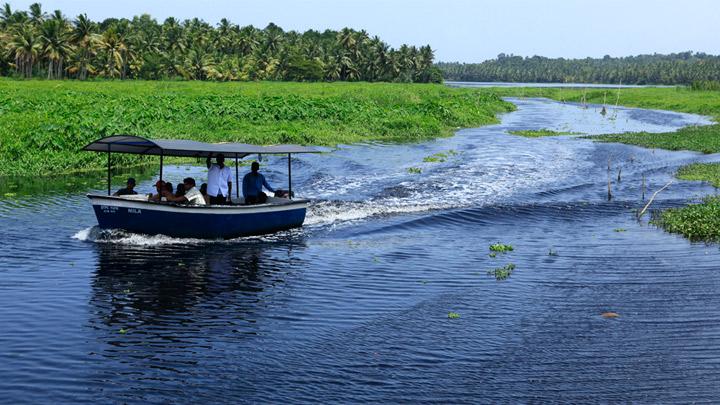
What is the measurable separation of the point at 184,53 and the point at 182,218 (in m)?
109

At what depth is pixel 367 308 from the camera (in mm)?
16422

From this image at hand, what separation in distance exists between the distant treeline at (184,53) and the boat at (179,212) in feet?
279

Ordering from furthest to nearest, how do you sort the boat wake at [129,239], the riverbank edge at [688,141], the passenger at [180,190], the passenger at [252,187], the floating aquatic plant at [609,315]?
the riverbank edge at [688,141] < the passenger at [252,187] < the passenger at [180,190] < the boat wake at [129,239] < the floating aquatic plant at [609,315]

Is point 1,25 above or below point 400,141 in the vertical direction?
above

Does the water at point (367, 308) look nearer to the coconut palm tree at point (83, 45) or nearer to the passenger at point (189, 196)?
the passenger at point (189, 196)

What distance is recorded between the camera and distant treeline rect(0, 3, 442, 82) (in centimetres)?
10350

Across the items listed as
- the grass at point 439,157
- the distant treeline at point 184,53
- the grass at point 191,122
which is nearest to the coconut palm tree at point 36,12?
the distant treeline at point 184,53

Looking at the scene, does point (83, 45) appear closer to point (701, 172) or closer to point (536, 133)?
point (536, 133)

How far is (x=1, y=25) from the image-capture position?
111 metres

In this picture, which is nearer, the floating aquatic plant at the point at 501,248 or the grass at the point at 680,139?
the floating aquatic plant at the point at 501,248

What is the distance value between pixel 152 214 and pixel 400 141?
3340 centimetres

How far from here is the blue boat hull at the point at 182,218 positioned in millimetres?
21500

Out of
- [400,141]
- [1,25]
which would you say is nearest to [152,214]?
[400,141]

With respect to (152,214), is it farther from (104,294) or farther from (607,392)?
(607,392)
